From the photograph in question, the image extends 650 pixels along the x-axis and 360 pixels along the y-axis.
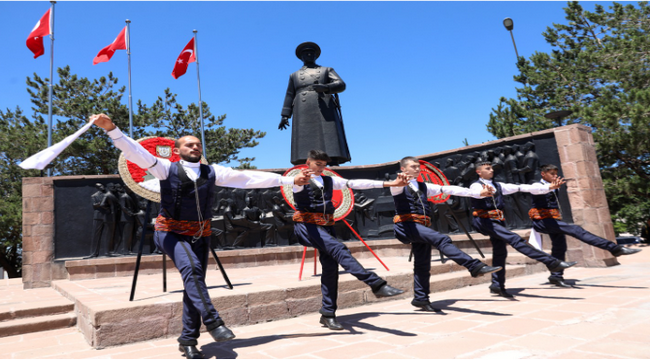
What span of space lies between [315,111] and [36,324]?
7.11m

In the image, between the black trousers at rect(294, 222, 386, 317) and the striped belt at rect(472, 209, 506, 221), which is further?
the striped belt at rect(472, 209, 506, 221)

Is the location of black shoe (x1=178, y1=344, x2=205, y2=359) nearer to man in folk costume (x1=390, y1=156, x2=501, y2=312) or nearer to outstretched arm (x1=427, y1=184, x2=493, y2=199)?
man in folk costume (x1=390, y1=156, x2=501, y2=312)

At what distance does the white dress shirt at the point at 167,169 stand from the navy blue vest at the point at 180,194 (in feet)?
0.15

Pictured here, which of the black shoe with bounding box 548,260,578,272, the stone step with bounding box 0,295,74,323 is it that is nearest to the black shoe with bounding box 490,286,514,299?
the black shoe with bounding box 548,260,578,272

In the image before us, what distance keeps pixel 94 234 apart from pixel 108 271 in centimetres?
82

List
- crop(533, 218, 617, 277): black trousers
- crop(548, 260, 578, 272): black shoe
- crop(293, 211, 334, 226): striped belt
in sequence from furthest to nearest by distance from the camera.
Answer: crop(533, 218, 617, 277): black trousers → crop(548, 260, 578, 272): black shoe → crop(293, 211, 334, 226): striped belt

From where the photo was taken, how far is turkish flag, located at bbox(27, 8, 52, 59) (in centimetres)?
1336

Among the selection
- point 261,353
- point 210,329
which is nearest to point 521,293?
point 261,353

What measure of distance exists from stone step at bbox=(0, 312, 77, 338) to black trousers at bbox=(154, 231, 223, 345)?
2.24 m

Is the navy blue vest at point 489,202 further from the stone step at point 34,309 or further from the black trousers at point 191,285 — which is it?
the stone step at point 34,309

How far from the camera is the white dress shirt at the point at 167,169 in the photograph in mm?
3057

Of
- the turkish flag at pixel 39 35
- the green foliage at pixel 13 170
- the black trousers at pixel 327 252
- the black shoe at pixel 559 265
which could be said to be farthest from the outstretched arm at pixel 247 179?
the green foliage at pixel 13 170

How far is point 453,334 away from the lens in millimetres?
3457

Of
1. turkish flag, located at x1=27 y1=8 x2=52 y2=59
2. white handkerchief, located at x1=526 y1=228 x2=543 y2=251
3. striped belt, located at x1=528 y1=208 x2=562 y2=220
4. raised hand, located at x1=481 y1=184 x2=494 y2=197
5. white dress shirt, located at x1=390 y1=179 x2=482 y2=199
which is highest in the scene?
turkish flag, located at x1=27 y1=8 x2=52 y2=59
